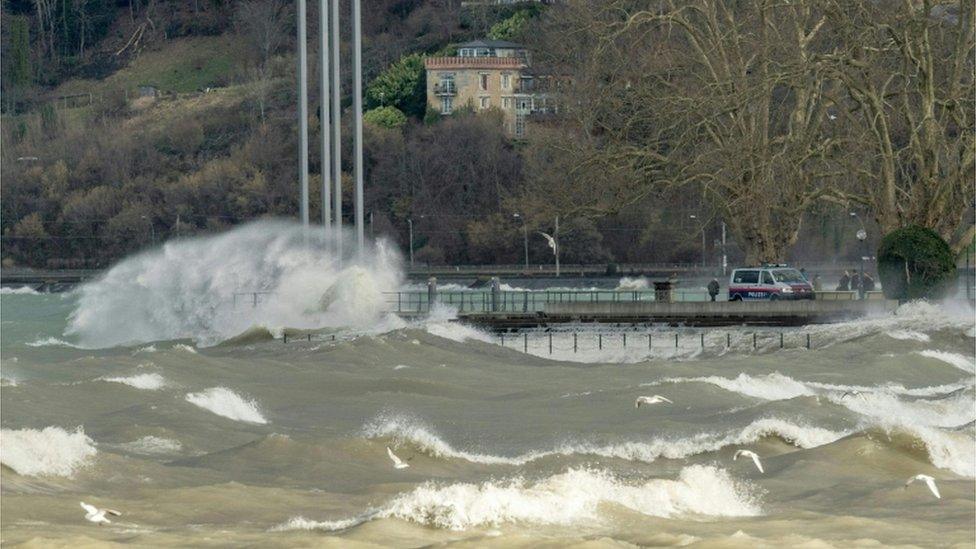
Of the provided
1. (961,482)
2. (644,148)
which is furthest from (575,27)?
(961,482)

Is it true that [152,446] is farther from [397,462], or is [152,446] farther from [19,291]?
[19,291]

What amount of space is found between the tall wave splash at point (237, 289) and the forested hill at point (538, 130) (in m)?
7.23

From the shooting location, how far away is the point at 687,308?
1881 inches

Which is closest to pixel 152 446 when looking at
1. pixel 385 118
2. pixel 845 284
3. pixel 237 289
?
pixel 237 289

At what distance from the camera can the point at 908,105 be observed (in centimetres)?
5272

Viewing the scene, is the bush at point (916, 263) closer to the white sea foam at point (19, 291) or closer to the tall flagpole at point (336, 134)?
the tall flagpole at point (336, 134)

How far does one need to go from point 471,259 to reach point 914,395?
289ft

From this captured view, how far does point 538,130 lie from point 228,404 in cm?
5797

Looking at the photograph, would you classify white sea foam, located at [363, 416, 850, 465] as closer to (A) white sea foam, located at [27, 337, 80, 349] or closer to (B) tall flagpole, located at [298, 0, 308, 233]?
(B) tall flagpole, located at [298, 0, 308, 233]

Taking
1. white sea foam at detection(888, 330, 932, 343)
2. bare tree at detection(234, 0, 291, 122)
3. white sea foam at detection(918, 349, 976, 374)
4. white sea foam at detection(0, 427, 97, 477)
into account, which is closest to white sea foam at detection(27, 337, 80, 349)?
white sea foam at detection(888, 330, 932, 343)

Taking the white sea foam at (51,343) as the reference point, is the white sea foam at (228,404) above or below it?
above

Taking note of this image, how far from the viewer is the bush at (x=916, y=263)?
161 feet

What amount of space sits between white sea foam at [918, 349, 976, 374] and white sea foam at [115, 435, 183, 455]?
20432 millimetres

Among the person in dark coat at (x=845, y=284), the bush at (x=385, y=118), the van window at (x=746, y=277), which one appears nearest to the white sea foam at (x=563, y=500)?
the van window at (x=746, y=277)
